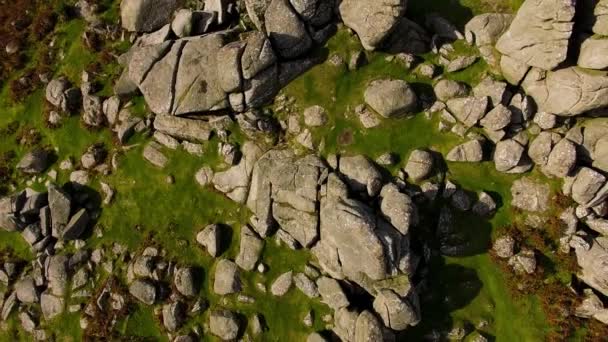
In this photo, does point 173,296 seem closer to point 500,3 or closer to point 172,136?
point 172,136

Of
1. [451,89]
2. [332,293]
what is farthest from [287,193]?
[451,89]

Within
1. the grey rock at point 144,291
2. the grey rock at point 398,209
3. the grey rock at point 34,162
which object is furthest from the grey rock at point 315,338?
the grey rock at point 34,162

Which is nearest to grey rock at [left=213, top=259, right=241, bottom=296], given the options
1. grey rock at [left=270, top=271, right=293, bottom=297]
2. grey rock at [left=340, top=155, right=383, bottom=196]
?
grey rock at [left=270, top=271, right=293, bottom=297]

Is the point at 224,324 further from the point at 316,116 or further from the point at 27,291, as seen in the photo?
the point at 27,291

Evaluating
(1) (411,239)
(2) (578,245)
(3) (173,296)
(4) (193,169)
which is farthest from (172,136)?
(2) (578,245)

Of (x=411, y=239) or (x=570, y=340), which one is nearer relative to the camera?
(x=570, y=340)

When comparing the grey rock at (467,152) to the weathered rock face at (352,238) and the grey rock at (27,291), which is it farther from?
the grey rock at (27,291)
